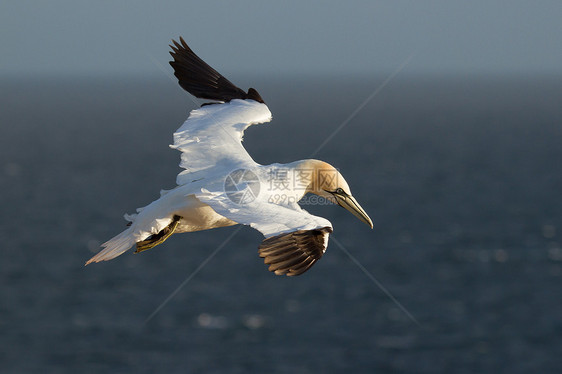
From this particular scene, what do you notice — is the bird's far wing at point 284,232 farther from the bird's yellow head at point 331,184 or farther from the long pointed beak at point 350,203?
the long pointed beak at point 350,203

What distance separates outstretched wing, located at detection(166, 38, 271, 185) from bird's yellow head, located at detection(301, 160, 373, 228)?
92 centimetres

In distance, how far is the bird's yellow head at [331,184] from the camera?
1059cm

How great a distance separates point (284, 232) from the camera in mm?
8242

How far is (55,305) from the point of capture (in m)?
98.1

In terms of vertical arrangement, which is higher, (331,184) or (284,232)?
(284,232)

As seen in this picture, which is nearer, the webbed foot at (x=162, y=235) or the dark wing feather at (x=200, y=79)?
the webbed foot at (x=162, y=235)

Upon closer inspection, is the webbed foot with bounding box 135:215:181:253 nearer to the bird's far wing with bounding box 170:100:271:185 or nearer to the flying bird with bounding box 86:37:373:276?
the flying bird with bounding box 86:37:373:276

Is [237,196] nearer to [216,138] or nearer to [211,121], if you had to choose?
[216,138]

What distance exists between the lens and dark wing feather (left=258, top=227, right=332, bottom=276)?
857cm

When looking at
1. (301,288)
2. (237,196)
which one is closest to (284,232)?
(237,196)

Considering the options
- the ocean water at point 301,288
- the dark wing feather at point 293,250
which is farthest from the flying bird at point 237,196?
the ocean water at point 301,288

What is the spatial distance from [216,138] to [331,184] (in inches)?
82.1

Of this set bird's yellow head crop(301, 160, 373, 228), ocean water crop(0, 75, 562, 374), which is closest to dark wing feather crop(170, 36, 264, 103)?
bird's yellow head crop(301, 160, 373, 228)

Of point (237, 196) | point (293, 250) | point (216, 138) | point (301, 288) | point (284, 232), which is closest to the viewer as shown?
point (284, 232)
